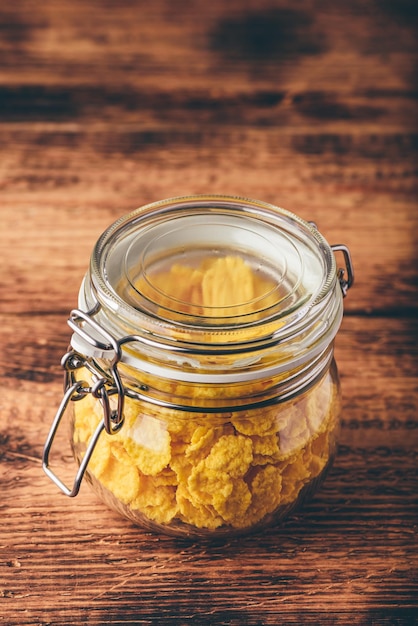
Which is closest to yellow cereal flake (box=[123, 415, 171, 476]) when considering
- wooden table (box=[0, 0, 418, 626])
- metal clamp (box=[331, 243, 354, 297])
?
wooden table (box=[0, 0, 418, 626])

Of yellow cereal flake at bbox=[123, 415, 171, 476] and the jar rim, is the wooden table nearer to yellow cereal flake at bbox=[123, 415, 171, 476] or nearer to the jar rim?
yellow cereal flake at bbox=[123, 415, 171, 476]

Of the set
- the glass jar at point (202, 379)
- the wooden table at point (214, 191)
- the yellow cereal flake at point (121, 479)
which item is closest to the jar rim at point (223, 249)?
the glass jar at point (202, 379)

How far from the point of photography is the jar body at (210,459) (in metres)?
0.68

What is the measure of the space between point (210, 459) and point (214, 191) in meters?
0.73

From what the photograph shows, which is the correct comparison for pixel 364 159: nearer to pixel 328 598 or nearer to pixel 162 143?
pixel 162 143

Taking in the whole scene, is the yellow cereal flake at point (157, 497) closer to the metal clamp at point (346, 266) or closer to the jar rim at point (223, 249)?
the jar rim at point (223, 249)

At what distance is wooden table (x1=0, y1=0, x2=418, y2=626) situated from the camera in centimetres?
75

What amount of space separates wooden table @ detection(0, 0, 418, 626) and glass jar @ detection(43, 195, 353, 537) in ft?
0.20

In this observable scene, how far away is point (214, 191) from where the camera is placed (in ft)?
4.35

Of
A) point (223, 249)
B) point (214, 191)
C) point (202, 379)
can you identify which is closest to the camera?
point (202, 379)

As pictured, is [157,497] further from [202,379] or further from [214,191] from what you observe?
[214,191]

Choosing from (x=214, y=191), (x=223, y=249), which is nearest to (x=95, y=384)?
(x=223, y=249)

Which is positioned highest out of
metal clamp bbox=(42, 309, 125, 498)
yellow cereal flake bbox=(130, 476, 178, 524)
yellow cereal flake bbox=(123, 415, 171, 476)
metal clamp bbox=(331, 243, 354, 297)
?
metal clamp bbox=(331, 243, 354, 297)

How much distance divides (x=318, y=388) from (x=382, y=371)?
261 mm
